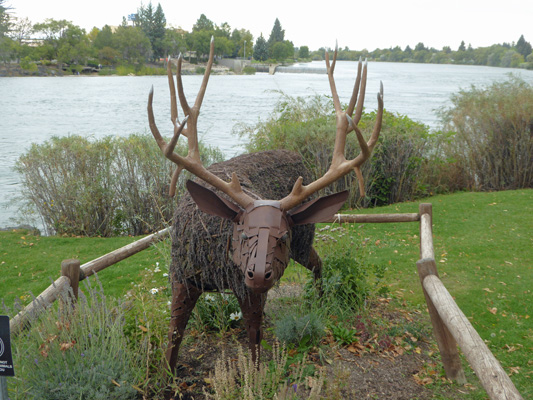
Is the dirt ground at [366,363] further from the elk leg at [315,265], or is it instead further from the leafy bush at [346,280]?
the elk leg at [315,265]

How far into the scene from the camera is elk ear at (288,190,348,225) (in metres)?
2.96

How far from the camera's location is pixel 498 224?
8672 millimetres

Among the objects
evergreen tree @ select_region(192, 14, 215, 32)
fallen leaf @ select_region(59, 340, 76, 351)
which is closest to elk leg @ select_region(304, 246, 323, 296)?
fallen leaf @ select_region(59, 340, 76, 351)

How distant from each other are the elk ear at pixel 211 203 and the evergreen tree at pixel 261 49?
51265 millimetres

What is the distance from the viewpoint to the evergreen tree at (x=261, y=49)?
52.2m

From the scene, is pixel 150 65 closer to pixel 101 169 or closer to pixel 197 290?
pixel 101 169

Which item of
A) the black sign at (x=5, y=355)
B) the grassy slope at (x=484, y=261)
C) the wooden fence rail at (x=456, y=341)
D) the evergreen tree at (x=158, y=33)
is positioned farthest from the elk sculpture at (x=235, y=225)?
the evergreen tree at (x=158, y=33)

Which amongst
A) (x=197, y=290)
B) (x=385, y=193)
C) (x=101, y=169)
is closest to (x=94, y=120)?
(x=101, y=169)

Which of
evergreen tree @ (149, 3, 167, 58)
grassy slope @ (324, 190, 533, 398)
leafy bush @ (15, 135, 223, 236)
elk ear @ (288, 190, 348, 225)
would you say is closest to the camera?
elk ear @ (288, 190, 348, 225)

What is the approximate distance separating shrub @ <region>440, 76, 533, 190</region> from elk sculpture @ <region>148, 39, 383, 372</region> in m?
9.51

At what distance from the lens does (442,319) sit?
310 centimetres

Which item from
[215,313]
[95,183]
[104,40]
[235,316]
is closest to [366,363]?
[235,316]

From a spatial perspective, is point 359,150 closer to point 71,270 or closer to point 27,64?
point 71,270

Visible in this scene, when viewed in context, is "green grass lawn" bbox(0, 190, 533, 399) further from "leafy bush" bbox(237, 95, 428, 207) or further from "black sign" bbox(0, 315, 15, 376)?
"black sign" bbox(0, 315, 15, 376)
